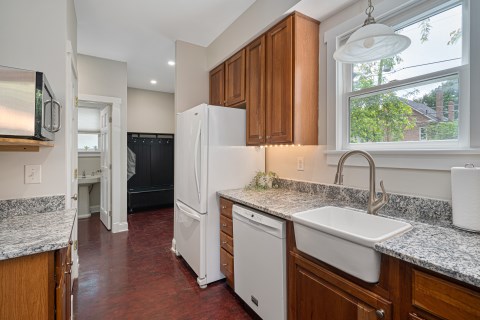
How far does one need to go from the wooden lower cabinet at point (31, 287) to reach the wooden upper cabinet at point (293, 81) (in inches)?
66.6

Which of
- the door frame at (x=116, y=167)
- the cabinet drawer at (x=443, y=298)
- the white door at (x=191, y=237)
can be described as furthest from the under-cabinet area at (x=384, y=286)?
the door frame at (x=116, y=167)

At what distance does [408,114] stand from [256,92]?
1.27 metres

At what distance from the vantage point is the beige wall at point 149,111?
5312 millimetres

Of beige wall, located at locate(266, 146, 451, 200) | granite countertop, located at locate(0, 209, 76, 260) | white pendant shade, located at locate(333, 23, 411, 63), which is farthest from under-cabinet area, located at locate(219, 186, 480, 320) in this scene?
granite countertop, located at locate(0, 209, 76, 260)

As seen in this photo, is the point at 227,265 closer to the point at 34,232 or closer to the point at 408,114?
the point at 34,232

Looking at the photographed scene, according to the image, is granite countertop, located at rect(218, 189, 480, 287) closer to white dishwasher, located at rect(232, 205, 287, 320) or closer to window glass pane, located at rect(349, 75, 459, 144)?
white dishwasher, located at rect(232, 205, 287, 320)

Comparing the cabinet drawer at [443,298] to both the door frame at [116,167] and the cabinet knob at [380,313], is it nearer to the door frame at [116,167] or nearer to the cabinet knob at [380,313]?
the cabinet knob at [380,313]

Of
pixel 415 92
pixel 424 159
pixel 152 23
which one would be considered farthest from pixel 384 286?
pixel 152 23

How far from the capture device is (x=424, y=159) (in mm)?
1434

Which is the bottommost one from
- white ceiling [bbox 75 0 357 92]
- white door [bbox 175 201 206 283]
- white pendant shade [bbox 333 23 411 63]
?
white door [bbox 175 201 206 283]

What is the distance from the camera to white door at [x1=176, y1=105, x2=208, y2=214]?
2229 millimetres

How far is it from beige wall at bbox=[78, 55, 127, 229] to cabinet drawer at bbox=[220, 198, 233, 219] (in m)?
2.34

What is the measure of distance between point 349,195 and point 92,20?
3.19 meters

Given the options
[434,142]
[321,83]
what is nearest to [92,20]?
[321,83]
